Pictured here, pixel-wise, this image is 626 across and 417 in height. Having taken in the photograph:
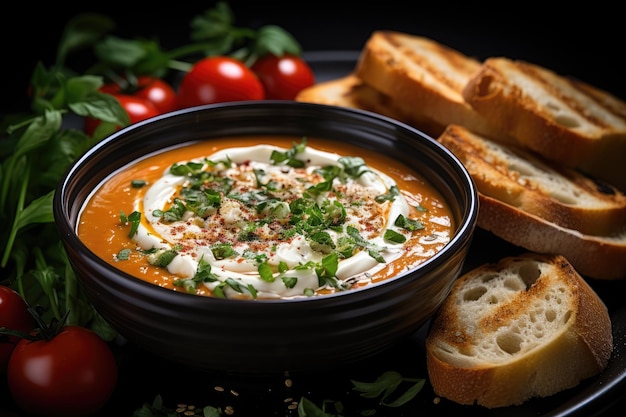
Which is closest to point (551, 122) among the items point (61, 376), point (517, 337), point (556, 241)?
point (556, 241)

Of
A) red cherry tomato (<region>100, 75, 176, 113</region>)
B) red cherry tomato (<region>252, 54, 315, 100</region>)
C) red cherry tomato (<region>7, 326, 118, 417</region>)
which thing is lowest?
red cherry tomato (<region>100, 75, 176, 113</region>)

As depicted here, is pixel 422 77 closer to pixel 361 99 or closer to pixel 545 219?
pixel 361 99

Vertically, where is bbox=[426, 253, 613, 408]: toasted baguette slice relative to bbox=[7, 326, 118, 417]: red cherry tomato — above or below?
above

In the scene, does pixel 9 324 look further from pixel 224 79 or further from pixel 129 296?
pixel 224 79

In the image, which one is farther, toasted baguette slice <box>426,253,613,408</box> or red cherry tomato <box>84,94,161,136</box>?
red cherry tomato <box>84,94,161,136</box>

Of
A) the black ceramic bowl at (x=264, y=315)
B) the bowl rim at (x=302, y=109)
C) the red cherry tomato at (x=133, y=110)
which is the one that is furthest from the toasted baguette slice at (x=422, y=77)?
the red cherry tomato at (x=133, y=110)

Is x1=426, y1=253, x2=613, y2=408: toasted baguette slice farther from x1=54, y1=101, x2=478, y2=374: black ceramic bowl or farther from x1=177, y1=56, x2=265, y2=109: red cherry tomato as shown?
x1=177, y1=56, x2=265, y2=109: red cherry tomato

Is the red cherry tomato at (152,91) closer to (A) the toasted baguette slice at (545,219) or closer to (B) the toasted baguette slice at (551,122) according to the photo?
(B) the toasted baguette slice at (551,122)

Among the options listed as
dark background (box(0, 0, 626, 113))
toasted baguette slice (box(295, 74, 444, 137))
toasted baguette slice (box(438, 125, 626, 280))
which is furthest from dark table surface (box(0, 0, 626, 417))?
toasted baguette slice (box(438, 125, 626, 280))
